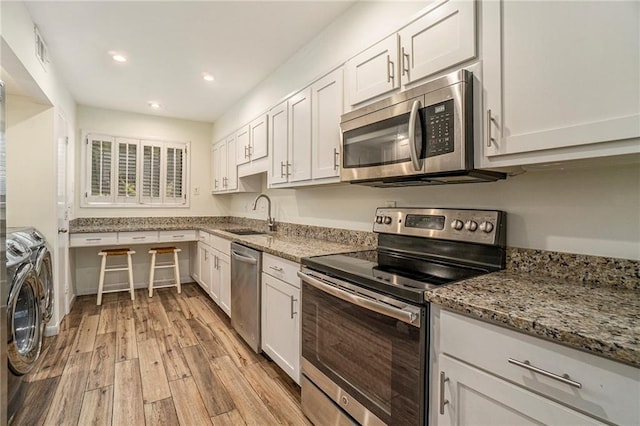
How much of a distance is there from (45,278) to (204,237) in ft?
5.57

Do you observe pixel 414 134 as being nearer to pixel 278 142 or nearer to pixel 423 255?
pixel 423 255

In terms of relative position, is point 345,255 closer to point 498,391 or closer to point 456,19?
point 498,391

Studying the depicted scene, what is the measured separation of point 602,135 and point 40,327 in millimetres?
3139

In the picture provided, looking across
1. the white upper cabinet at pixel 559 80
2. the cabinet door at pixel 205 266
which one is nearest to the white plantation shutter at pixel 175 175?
the cabinet door at pixel 205 266

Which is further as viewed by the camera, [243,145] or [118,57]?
[243,145]

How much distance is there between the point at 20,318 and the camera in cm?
186

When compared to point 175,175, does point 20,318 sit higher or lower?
lower

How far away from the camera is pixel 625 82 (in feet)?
2.85

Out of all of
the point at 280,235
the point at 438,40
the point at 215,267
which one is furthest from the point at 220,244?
the point at 438,40

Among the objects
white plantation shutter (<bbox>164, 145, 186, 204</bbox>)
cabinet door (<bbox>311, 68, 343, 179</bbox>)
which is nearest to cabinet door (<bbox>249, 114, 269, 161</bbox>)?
cabinet door (<bbox>311, 68, 343, 179</bbox>)

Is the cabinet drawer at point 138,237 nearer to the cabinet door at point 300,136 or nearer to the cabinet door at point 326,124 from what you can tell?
the cabinet door at point 300,136

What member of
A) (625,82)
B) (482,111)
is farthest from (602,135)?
(482,111)

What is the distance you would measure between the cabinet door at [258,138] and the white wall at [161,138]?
1922mm

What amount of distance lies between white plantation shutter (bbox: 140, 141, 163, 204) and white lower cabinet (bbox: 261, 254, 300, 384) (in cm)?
315
